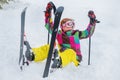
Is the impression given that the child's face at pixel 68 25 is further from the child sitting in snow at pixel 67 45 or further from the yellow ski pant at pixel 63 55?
the yellow ski pant at pixel 63 55

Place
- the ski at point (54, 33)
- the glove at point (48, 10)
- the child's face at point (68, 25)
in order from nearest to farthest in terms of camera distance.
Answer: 1. the ski at point (54, 33)
2. the child's face at point (68, 25)
3. the glove at point (48, 10)

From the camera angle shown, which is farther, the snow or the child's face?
the child's face

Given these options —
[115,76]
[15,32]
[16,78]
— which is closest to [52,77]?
[16,78]

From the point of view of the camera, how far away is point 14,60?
23.3 ft

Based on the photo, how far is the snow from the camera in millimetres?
6711

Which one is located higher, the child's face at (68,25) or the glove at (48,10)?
the glove at (48,10)

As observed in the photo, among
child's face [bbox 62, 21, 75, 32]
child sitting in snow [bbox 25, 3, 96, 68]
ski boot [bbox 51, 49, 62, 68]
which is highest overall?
child's face [bbox 62, 21, 75, 32]

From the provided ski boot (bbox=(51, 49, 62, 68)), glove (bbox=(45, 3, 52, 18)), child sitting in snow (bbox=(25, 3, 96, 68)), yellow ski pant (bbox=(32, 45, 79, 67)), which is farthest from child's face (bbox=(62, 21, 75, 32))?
ski boot (bbox=(51, 49, 62, 68))

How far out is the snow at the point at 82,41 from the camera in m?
6.71

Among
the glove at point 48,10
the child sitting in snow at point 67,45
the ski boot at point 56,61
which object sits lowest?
the ski boot at point 56,61

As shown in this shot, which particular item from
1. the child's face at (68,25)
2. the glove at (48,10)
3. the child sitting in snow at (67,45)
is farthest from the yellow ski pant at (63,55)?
the glove at (48,10)

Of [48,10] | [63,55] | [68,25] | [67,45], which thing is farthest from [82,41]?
[63,55]

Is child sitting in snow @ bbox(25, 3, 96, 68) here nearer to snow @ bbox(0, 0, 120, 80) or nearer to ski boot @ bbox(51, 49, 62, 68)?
ski boot @ bbox(51, 49, 62, 68)

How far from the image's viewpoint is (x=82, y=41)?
336 inches
